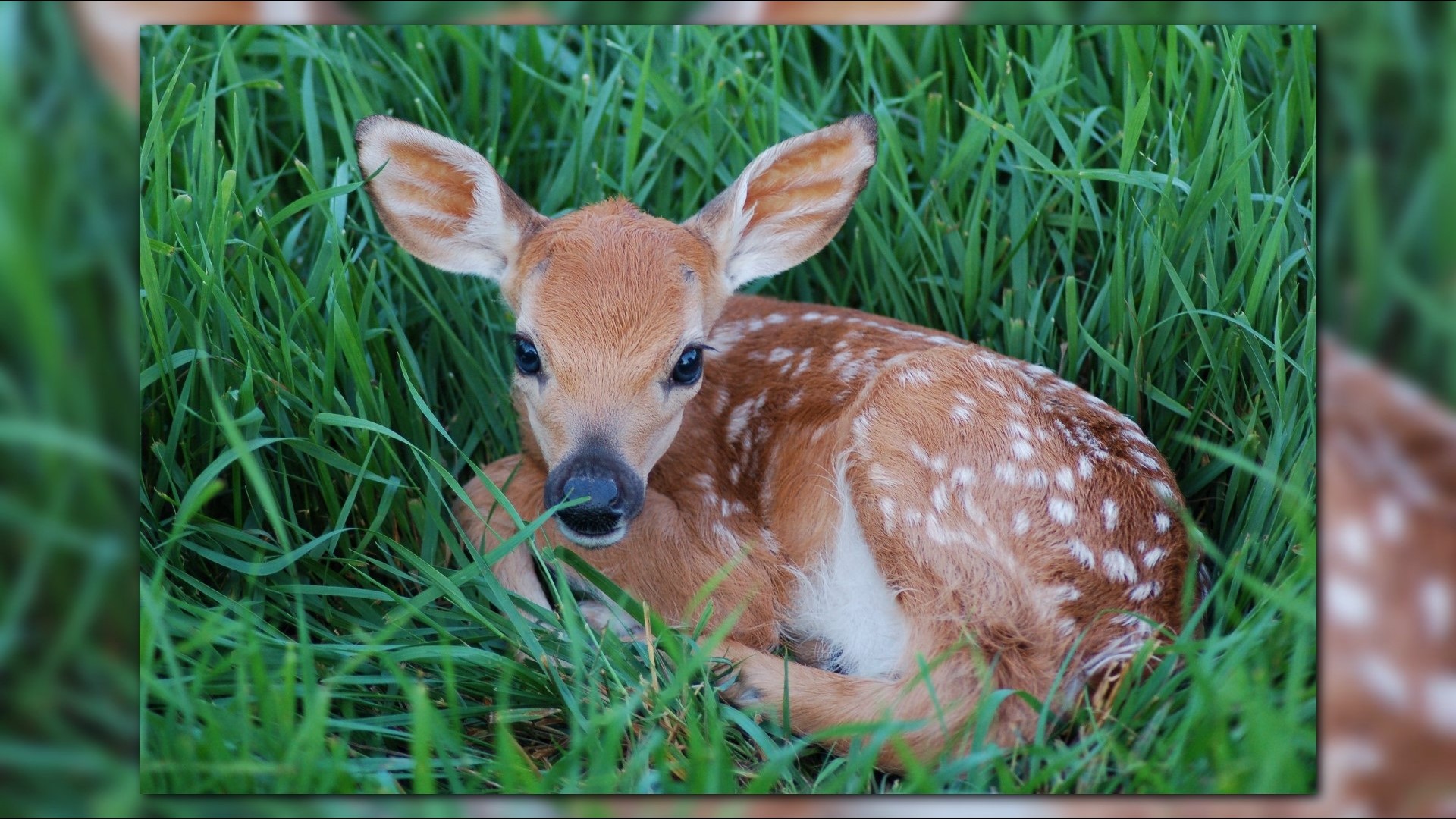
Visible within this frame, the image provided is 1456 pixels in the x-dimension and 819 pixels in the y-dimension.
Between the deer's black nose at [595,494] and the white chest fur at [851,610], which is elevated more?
the deer's black nose at [595,494]

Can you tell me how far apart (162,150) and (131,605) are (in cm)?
79

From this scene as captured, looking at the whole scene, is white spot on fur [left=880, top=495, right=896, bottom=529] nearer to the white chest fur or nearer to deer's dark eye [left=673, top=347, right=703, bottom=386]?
the white chest fur

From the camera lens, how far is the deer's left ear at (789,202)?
2.36m

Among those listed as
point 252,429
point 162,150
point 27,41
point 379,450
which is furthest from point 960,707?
point 27,41

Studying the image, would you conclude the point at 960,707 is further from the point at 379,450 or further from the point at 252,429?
the point at 252,429

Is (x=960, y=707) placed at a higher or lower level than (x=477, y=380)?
lower

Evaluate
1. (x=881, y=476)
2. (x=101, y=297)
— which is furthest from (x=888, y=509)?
(x=101, y=297)

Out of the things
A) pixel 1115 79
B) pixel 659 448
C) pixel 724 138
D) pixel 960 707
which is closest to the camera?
pixel 960 707

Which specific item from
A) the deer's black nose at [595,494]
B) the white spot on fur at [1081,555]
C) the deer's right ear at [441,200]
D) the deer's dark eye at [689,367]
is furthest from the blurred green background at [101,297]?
the deer's dark eye at [689,367]

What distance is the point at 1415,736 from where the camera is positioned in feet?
7.26

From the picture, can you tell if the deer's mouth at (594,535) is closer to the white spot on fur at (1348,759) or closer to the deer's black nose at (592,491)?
the deer's black nose at (592,491)

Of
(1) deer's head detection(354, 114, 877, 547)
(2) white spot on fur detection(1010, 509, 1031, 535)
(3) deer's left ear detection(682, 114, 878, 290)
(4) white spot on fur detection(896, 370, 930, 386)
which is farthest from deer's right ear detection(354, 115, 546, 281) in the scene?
(2) white spot on fur detection(1010, 509, 1031, 535)

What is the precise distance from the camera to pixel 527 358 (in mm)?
2273

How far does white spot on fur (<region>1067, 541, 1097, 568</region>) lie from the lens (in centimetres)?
224
